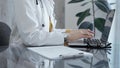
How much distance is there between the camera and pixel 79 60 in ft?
3.22

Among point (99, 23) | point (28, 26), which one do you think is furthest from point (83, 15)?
point (28, 26)

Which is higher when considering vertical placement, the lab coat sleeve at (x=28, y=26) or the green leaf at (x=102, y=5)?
the green leaf at (x=102, y=5)

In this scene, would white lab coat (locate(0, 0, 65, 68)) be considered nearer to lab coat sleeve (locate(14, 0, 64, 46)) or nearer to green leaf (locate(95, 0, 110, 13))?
lab coat sleeve (locate(14, 0, 64, 46))

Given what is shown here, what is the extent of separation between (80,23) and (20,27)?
1556 mm

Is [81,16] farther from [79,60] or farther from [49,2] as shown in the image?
[79,60]

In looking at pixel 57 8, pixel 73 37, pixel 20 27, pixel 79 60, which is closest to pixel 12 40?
pixel 20 27

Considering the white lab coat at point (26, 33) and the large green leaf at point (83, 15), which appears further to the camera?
the large green leaf at point (83, 15)

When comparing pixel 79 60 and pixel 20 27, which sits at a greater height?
pixel 20 27

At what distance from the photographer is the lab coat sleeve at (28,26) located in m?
1.19

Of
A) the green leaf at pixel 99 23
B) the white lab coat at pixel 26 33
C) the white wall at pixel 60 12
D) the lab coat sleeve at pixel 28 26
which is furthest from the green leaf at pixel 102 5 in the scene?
the lab coat sleeve at pixel 28 26

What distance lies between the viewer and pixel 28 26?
1.19 meters

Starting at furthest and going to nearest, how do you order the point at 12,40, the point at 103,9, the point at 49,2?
1. the point at 103,9
2. the point at 49,2
3. the point at 12,40

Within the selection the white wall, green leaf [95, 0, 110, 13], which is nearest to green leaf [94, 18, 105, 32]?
green leaf [95, 0, 110, 13]

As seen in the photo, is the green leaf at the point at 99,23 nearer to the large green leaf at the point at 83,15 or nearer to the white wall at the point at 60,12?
the large green leaf at the point at 83,15
